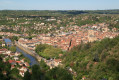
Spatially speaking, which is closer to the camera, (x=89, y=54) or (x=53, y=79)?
(x=53, y=79)

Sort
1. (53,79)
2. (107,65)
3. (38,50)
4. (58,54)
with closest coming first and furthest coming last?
(53,79), (107,65), (58,54), (38,50)

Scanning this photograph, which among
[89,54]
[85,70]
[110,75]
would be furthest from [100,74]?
[89,54]

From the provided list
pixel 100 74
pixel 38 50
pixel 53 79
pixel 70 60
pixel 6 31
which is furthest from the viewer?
pixel 6 31

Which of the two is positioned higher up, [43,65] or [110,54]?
[110,54]

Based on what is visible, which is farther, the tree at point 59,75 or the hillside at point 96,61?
the hillside at point 96,61

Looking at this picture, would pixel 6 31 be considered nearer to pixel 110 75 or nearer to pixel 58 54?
pixel 58 54

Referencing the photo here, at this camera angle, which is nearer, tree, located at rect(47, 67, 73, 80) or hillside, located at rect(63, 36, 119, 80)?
tree, located at rect(47, 67, 73, 80)

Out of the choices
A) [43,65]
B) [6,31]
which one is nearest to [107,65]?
[43,65]

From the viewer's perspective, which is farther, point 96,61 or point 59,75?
point 96,61
